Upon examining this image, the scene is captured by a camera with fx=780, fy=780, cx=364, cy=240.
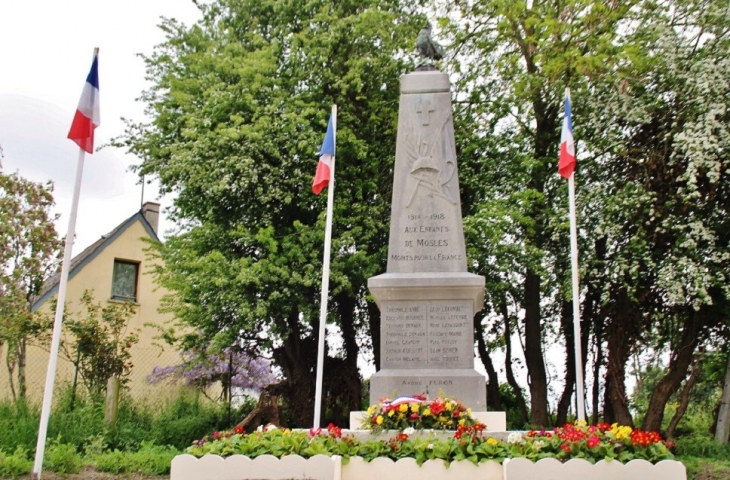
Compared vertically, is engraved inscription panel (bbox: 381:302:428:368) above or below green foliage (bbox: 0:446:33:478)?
above

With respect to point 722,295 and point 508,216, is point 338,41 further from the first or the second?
point 722,295

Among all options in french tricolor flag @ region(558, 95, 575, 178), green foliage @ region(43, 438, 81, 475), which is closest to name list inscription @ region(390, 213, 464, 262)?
french tricolor flag @ region(558, 95, 575, 178)

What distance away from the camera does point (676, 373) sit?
15.9m

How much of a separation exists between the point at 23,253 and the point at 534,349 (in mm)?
13501

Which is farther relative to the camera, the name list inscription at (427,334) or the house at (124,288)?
the house at (124,288)

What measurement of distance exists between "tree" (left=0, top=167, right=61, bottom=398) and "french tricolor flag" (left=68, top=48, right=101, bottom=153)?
31.4ft

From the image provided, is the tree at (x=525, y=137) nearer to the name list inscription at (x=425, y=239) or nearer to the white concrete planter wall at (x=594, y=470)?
the name list inscription at (x=425, y=239)

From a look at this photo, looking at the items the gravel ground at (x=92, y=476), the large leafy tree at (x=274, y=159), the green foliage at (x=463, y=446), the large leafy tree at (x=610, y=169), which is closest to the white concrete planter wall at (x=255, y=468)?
the green foliage at (x=463, y=446)

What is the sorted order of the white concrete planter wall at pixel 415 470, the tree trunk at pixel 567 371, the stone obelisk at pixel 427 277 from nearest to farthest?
1. the white concrete planter wall at pixel 415 470
2. the stone obelisk at pixel 427 277
3. the tree trunk at pixel 567 371

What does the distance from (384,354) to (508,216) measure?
6353 mm

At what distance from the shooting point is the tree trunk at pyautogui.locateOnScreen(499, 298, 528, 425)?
19359 mm

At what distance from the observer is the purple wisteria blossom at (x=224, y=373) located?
20539mm

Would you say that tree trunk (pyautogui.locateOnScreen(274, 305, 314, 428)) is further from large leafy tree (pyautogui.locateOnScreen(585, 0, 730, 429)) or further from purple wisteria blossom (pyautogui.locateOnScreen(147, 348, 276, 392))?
large leafy tree (pyautogui.locateOnScreen(585, 0, 730, 429))

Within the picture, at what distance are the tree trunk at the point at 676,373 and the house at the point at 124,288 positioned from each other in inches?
513
